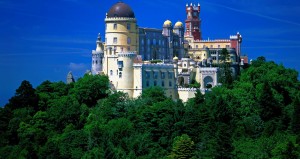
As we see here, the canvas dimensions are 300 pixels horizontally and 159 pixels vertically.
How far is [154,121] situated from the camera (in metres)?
80.0

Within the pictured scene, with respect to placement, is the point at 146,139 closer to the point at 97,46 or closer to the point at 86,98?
the point at 86,98

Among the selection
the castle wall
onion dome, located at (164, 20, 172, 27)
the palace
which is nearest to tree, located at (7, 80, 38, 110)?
the palace

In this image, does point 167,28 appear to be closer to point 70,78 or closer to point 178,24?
point 178,24

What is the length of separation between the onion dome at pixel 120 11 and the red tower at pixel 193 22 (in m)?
26.3

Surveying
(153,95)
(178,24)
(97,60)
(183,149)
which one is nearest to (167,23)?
(178,24)

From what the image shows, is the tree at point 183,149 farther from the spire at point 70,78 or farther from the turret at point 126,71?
the spire at point 70,78

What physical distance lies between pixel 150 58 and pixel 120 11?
9693 millimetres

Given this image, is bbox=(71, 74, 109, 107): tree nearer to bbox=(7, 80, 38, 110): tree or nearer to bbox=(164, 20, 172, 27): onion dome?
bbox=(7, 80, 38, 110): tree

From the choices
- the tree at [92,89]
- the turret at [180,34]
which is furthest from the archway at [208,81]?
the tree at [92,89]

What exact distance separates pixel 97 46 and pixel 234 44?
2754 centimetres

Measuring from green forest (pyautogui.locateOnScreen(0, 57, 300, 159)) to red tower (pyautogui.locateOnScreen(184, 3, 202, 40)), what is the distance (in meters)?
27.5

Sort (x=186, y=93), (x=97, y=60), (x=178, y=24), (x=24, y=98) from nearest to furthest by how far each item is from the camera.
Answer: (x=24, y=98) → (x=186, y=93) → (x=97, y=60) → (x=178, y=24)

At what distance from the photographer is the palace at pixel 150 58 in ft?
295

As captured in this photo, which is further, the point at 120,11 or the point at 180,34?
the point at 180,34
